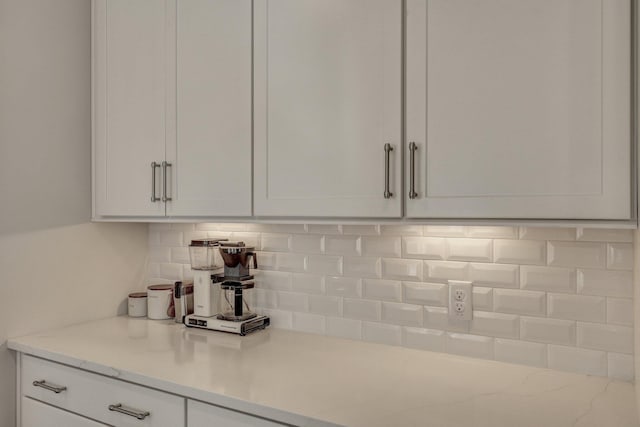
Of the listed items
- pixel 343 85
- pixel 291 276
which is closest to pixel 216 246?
pixel 291 276

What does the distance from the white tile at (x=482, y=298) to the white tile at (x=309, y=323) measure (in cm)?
60

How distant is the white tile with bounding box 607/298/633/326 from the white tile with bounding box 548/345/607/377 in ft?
0.34

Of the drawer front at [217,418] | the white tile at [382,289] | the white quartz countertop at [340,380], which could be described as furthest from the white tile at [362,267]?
the drawer front at [217,418]

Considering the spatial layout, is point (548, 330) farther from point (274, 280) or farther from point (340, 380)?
point (274, 280)

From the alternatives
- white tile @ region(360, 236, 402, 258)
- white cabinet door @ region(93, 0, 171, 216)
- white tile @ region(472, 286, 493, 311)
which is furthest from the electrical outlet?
white cabinet door @ region(93, 0, 171, 216)

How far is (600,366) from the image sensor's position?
4.58ft

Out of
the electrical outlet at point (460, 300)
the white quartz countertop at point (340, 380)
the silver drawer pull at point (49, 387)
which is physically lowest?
the silver drawer pull at point (49, 387)

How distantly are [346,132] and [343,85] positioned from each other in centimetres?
14

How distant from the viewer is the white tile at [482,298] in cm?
156

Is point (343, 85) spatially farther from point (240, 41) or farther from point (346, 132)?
point (240, 41)

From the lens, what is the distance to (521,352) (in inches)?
59.2

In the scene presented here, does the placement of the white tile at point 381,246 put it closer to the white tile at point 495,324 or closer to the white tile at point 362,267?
the white tile at point 362,267

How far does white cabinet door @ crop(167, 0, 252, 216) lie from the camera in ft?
5.46

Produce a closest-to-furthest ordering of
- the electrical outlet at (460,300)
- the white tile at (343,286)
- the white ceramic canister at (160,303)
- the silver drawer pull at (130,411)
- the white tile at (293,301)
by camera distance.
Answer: the silver drawer pull at (130,411) < the electrical outlet at (460,300) < the white tile at (343,286) < the white tile at (293,301) < the white ceramic canister at (160,303)
